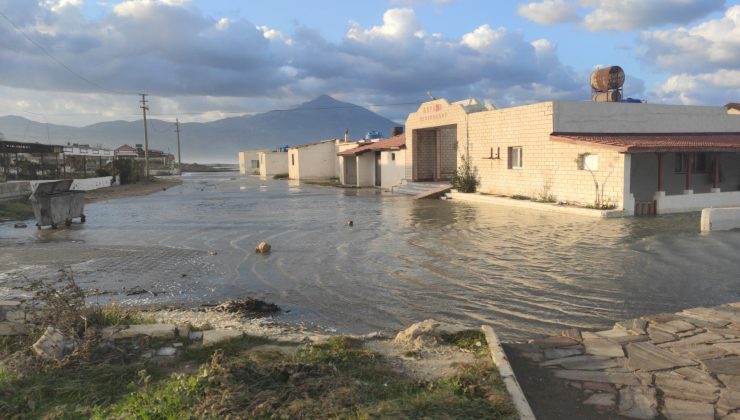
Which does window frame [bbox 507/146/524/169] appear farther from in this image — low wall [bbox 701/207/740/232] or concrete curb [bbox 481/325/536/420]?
concrete curb [bbox 481/325/536/420]

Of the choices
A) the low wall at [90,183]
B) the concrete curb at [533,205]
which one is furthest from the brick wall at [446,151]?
the low wall at [90,183]

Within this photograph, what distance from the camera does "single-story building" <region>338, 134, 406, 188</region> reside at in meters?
37.0

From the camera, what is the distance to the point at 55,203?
18.1 metres

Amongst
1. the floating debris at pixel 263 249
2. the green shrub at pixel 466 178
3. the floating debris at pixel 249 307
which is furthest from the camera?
the green shrub at pixel 466 178

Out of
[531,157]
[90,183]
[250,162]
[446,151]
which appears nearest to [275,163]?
[250,162]

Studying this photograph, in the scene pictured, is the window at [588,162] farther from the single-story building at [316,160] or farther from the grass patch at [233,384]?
the single-story building at [316,160]

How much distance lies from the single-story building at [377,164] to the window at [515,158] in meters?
11.4

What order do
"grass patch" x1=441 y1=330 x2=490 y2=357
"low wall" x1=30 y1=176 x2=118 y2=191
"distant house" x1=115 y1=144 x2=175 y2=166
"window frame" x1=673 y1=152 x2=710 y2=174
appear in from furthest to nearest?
"distant house" x1=115 y1=144 x2=175 y2=166 → "low wall" x1=30 y1=176 x2=118 y2=191 → "window frame" x1=673 y1=152 x2=710 y2=174 → "grass patch" x1=441 y1=330 x2=490 y2=357

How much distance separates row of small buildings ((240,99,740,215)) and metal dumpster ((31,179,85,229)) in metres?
17.6

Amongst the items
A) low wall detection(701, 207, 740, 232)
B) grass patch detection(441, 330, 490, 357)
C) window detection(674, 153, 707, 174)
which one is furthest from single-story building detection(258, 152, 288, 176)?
grass patch detection(441, 330, 490, 357)

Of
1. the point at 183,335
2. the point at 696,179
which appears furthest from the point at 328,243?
the point at 696,179

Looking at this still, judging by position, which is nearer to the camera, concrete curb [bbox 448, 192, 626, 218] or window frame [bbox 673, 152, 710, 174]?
concrete curb [bbox 448, 192, 626, 218]

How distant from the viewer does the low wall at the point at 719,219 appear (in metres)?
14.6

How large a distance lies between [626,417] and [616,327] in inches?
93.8
